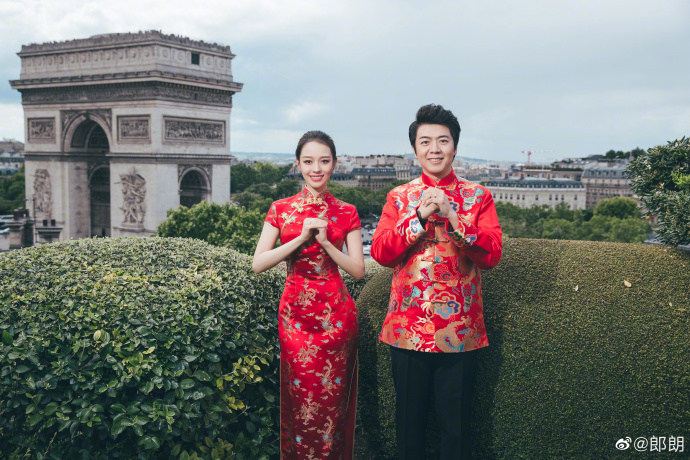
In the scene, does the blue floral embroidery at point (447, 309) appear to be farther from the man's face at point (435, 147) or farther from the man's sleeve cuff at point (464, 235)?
the man's face at point (435, 147)

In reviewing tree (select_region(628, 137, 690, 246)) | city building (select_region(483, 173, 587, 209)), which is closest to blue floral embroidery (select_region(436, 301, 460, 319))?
tree (select_region(628, 137, 690, 246))

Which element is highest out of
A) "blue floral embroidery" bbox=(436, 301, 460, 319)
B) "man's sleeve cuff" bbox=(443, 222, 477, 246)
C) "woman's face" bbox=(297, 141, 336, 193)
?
"woman's face" bbox=(297, 141, 336, 193)

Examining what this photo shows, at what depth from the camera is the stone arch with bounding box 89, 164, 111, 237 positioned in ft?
89.5

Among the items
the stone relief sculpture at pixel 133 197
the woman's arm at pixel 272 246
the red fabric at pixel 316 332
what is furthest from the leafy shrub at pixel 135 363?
the stone relief sculpture at pixel 133 197

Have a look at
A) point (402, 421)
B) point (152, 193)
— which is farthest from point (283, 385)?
point (152, 193)

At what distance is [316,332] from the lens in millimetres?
3688

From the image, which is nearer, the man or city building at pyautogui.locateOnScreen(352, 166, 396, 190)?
the man

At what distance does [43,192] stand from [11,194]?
1285 inches

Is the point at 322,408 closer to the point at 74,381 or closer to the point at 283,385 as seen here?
the point at 283,385

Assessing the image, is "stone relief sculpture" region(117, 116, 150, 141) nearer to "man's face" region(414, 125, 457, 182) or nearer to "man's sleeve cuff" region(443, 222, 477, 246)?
"man's face" region(414, 125, 457, 182)

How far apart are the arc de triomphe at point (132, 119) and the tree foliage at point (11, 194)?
2775cm

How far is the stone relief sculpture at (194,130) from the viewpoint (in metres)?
22.9

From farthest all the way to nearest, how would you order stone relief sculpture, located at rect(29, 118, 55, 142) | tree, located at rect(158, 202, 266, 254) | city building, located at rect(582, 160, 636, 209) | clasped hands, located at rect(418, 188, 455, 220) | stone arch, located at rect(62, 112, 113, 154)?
1. city building, located at rect(582, 160, 636, 209)
2. stone relief sculpture, located at rect(29, 118, 55, 142)
3. stone arch, located at rect(62, 112, 113, 154)
4. tree, located at rect(158, 202, 266, 254)
5. clasped hands, located at rect(418, 188, 455, 220)

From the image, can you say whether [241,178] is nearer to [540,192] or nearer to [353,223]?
[540,192]
